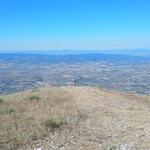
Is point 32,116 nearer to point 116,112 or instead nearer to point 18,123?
point 18,123

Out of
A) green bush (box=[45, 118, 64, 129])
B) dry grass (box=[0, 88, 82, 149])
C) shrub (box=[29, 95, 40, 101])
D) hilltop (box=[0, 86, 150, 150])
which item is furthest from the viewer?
shrub (box=[29, 95, 40, 101])

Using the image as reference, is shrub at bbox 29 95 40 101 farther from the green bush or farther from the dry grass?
the green bush

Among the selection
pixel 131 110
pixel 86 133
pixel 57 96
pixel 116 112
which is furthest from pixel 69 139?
pixel 57 96

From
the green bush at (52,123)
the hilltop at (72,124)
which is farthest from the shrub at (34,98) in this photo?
the green bush at (52,123)

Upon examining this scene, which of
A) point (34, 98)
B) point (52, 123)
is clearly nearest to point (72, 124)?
point (52, 123)

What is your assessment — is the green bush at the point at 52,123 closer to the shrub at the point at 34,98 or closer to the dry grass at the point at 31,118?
the dry grass at the point at 31,118

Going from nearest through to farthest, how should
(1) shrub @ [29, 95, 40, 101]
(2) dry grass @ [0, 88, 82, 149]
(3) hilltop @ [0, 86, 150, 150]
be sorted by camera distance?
(3) hilltop @ [0, 86, 150, 150] < (2) dry grass @ [0, 88, 82, 149] < (1) shrub @ [29, 95, 40, 101]

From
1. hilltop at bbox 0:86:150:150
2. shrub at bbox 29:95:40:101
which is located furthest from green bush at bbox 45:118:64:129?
shrub at bbox 29:95:40:101

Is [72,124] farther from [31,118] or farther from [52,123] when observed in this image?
[31,118]

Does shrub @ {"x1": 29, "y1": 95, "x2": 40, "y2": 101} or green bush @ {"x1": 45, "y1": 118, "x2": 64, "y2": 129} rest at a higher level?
green bush @ {"x1": 45, "y1": 118, "x2": 64, "y2": 129}
